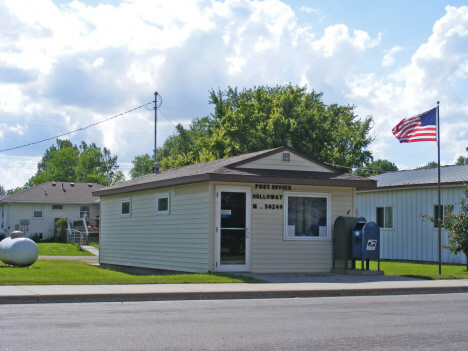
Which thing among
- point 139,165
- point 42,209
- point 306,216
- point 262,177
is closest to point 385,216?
point 306,216

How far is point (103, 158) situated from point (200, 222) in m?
87.7

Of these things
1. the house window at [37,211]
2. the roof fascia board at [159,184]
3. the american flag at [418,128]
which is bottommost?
the house window at [37,211]

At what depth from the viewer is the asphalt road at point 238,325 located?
6.96 m

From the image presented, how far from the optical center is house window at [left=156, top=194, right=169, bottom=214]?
18.5 metres

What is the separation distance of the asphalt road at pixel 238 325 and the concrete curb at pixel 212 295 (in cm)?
41

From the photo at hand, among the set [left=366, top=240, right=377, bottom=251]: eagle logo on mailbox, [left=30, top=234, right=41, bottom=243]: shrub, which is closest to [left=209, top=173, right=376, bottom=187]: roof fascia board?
[left=366, top=240, right=377, bottom=251]: eagle logo on mailbox

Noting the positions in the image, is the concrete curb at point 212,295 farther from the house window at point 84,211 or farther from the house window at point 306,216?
the house window at point 84,211

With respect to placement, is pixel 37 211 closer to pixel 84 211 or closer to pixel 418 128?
pixel 84 211

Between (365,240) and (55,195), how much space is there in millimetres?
40661

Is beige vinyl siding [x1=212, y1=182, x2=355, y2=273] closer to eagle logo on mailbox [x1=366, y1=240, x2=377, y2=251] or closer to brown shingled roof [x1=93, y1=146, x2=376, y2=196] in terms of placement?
brown shingled roof [x1=93, y1=146, x2=376, y2=196]

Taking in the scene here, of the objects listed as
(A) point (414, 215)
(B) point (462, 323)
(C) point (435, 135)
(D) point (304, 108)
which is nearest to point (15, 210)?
(D) point (304, 108)

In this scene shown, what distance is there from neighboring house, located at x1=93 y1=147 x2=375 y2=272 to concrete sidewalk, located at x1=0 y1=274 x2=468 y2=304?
2.24 metres

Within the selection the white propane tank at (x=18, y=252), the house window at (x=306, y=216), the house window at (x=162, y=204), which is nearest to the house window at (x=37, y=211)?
the white propane tank at (x=18, y=252)

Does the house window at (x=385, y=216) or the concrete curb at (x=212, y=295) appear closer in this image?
the concrete curb at (x=212, y=295)
